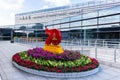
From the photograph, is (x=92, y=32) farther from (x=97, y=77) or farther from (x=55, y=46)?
(x=97, y=77)

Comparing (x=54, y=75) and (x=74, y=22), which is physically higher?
(x=74, y=22)

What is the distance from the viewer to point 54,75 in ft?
23.0

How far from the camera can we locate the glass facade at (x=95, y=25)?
63.0 ft

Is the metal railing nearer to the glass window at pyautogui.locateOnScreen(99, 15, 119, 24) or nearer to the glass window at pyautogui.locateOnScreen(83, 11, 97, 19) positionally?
the glass window at pyautogui.locateOnScreen(99, 15, 119, 24)

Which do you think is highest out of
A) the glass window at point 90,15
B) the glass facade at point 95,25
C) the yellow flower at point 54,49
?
the glass window at point 90,15

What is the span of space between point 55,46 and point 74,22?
17.6 metres

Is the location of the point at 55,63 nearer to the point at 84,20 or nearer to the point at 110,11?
the point at 110,11

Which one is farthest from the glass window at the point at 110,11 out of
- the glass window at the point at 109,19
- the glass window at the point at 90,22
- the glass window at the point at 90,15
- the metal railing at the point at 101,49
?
the metal railing at the point at 101,49

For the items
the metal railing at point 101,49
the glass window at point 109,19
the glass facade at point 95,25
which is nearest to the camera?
the metal railing at point 101,49

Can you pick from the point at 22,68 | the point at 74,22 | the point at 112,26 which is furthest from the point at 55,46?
the point at 74,22

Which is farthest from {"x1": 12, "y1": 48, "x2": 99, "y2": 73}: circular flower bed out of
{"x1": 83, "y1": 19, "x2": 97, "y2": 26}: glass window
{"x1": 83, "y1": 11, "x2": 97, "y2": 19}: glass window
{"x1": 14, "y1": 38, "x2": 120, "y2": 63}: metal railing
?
{"x1": 83, "y1": 11, "x2": 97, "y2": 19}: glass window

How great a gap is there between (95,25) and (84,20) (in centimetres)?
286

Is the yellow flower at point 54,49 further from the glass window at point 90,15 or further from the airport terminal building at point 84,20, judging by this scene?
the glass window at point 90,15

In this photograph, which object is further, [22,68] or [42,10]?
[42,10]
